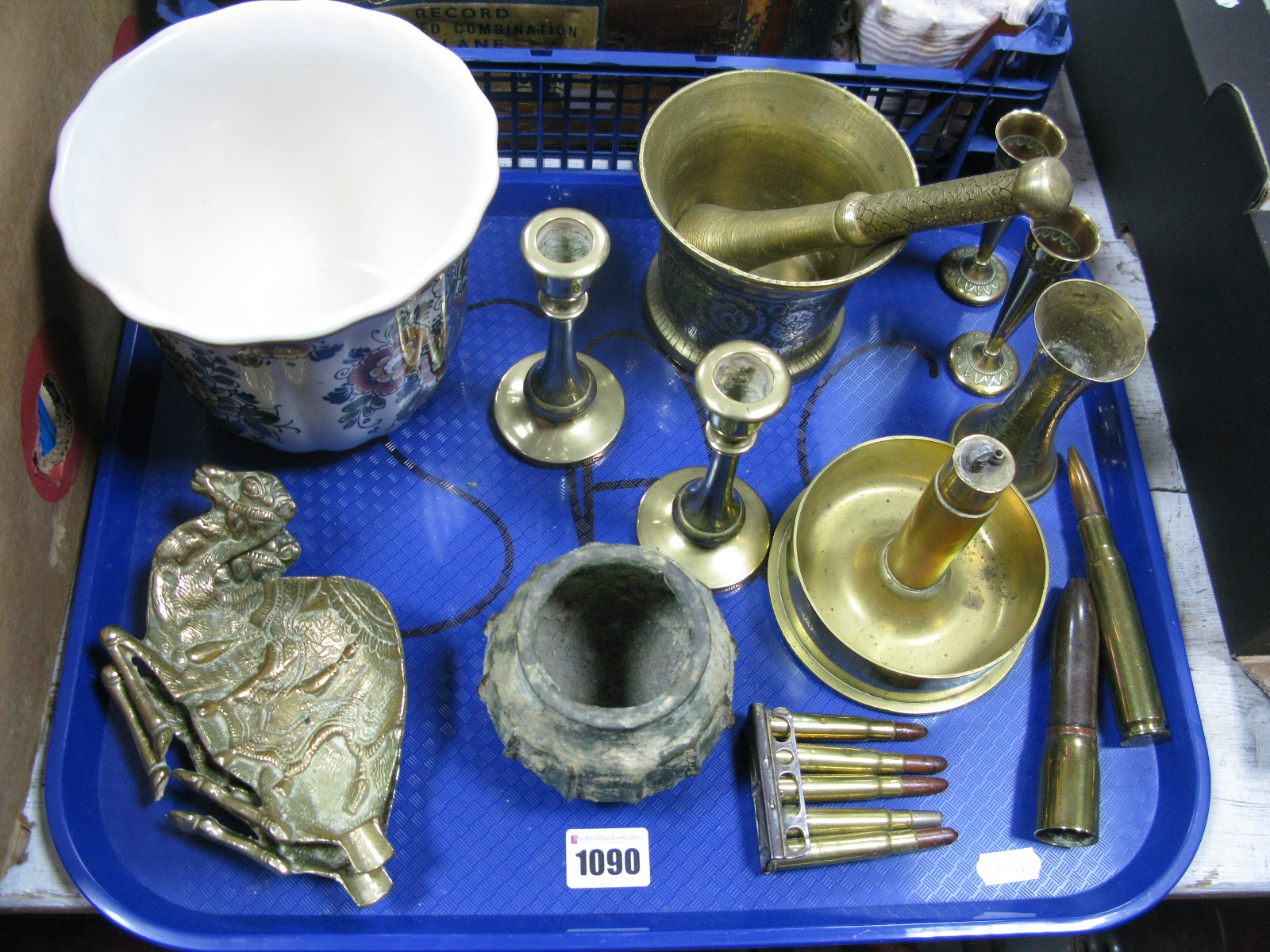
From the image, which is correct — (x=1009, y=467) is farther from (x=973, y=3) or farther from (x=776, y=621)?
(x=973, y=3)

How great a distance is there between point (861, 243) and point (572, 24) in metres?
0.39

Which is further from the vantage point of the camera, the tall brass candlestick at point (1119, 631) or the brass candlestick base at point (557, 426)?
the brass candlestick base at point (557, 426)

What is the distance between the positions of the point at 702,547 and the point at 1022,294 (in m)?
0.39

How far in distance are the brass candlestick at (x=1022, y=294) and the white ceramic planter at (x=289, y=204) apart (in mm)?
499

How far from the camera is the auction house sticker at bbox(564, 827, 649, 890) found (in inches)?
30.7

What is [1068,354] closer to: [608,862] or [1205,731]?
[1205,731]

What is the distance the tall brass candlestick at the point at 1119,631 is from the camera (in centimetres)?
82

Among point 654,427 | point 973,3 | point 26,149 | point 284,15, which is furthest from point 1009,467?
point 26,149

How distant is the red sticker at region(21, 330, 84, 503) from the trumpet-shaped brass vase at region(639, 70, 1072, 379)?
53 centimetres

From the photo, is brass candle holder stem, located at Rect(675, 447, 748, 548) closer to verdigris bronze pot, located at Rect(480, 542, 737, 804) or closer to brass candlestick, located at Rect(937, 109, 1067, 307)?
verdigris bronze pot, located at Rect(480, 542, 737, 804)

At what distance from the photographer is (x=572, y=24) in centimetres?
96

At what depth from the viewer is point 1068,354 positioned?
33.8 inches

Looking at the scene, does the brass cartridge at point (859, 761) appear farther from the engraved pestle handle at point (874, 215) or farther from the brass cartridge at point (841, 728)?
the engraved pestle handle at point (874, 215)

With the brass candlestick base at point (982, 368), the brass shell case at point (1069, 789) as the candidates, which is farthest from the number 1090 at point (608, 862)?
the brass candlestick base at point (982, 368)
